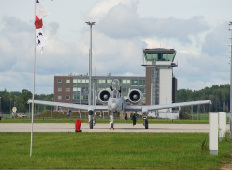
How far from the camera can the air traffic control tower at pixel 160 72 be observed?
4921 inches

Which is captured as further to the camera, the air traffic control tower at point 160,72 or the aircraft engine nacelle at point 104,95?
the air traffic control tower at point 160,72

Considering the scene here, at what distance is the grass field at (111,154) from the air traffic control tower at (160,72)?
9422 cm

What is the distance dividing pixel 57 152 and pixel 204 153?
706 cm

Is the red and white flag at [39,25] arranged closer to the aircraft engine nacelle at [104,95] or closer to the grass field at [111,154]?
the grass field at [111,154]

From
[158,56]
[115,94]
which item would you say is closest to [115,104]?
[115,94]

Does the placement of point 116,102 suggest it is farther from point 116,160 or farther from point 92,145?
point 116,160

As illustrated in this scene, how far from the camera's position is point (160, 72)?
130 meters

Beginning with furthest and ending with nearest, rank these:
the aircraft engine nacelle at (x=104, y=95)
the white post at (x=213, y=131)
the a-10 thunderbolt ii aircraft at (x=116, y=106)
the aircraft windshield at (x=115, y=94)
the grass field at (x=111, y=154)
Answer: the aircraft engine nacelle at (x=104, y=95) → the aircraft windshield at (x=115, y=94) → the a-10 thunderbolt ii aircraft at (x=116, y=106) → the white post at (x=213, y=131) → the grass field at (x=111, y=154)

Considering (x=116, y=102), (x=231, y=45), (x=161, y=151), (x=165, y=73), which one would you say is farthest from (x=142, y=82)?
(x=161, y=151)

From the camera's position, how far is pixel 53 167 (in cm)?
1816

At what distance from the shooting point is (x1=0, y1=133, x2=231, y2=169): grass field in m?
19.0

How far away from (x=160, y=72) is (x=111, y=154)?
107680 millimetres

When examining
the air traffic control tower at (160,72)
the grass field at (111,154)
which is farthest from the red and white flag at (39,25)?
the air traffic control tower at (160,72)

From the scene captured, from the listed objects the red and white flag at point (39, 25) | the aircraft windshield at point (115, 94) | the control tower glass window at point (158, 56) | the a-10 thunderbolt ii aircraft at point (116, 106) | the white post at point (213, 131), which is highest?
the control tower glass window at point (158, 56)
